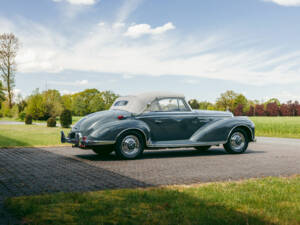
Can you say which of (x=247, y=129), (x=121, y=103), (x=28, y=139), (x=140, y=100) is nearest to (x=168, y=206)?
(x=140, y=100)

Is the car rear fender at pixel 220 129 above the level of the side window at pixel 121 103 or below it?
below

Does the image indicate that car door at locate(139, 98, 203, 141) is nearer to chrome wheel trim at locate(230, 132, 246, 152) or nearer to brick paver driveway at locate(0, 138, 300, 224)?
brick paver driveway at locate(0, 138, 300, 224)

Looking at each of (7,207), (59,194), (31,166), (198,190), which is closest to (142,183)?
(198,190)

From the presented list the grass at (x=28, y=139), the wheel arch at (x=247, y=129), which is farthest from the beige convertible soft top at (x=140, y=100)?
the grass at (x=28, y=139)

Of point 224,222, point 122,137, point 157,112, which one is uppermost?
point 157,112

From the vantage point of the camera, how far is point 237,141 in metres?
10.4

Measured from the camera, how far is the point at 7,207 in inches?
162

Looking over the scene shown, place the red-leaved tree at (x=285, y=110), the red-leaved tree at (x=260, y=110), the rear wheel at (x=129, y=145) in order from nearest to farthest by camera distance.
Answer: the rear wheel at (x=129, y=145), the red-leaved tree at (x=285, y=110), the red-leaved tree at (x=260, y=110)

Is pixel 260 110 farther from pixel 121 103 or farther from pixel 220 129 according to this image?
pixel 121 103

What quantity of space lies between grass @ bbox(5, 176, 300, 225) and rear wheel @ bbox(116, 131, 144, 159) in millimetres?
3643

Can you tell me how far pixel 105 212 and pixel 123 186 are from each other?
1.55 metres

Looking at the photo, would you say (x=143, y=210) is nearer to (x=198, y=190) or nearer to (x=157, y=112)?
(x=198, y=190)

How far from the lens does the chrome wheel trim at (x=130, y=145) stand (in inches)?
347

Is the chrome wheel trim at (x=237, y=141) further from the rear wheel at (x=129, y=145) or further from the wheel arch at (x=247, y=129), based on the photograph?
the rear wheel at (x=129, y=145)
